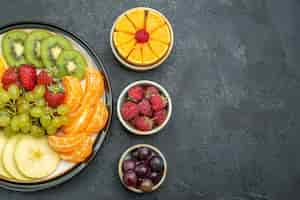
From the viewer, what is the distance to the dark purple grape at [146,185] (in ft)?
5.05

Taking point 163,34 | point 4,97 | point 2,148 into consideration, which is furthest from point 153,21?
point 2,148

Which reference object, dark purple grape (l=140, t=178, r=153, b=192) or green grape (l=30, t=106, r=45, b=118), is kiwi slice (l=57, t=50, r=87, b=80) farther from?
dark purple grape (l=140, t=178, r=153, b=192)

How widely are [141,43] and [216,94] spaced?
1.24ft

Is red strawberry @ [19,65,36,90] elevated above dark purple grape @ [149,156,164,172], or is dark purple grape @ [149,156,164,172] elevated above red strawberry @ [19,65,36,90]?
red strawberry @ [19,65,36,90]

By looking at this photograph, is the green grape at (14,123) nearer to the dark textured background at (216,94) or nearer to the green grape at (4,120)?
the green grape at (4,120)

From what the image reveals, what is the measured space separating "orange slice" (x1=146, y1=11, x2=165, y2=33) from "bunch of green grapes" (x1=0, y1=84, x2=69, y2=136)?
400 mm

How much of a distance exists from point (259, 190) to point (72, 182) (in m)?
0.69

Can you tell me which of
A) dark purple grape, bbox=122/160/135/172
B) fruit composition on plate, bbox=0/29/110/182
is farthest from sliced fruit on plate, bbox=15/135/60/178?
dark purple grape, bbox=122/160/135/172

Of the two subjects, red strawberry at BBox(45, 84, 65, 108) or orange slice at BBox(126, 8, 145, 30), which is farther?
orange slice at BBox(126, 8, 145, 30)

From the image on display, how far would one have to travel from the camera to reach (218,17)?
5.87 ft

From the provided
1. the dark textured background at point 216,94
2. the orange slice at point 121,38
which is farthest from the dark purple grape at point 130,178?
the orange slice at point 121,38

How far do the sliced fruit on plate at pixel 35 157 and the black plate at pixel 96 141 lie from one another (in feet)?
0.15

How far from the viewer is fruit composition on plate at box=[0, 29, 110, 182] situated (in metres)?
1.46

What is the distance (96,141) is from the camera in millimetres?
1568
